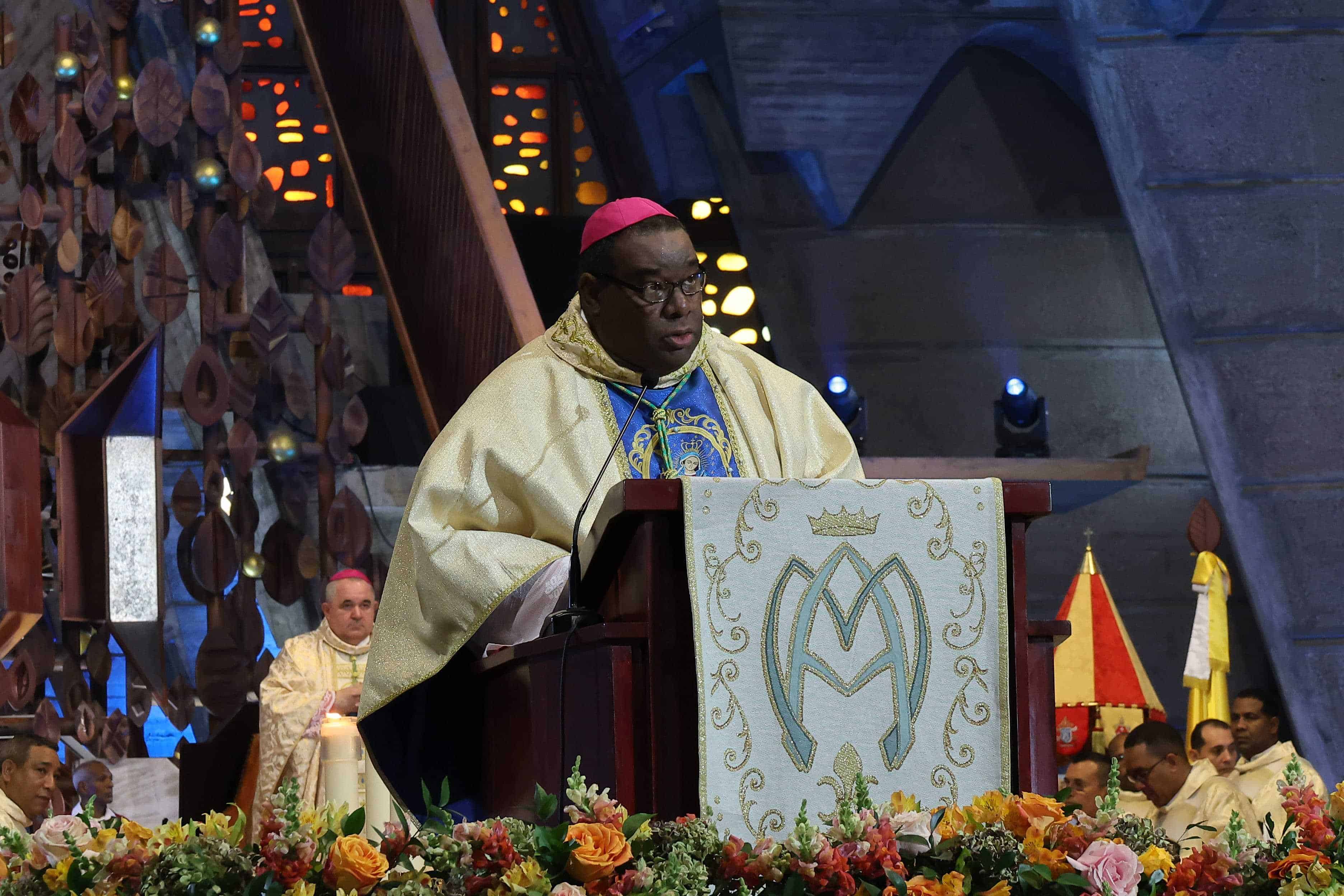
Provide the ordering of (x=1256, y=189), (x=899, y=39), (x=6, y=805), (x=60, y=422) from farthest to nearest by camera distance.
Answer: (x=899, y=39) → (x=1256, y=189) → (x=60, y=422) → (x=6, y=805)

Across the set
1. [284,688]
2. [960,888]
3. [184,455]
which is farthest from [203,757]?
[960,888]

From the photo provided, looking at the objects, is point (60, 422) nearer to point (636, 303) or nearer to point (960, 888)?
point (636, 303)

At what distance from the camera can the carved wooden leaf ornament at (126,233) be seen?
22.8ft

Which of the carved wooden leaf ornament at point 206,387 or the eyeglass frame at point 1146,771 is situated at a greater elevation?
the carved wooden leaf ornament at point 206,387

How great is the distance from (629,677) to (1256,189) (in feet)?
18.7

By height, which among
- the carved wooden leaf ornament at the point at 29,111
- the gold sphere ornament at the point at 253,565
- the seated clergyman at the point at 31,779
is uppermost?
the carved wooden leaf ornament at the point at 29,111

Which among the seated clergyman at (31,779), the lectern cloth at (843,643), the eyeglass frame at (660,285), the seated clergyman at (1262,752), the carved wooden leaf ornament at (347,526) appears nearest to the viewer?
the lectern cloth at (843,643)

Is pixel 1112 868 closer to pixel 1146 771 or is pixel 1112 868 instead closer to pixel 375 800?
pixel 375 800

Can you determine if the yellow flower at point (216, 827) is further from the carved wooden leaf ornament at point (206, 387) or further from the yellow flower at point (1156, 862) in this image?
the carved wooden leaf ornament at point (206, 387)

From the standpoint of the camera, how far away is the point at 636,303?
10.1ft

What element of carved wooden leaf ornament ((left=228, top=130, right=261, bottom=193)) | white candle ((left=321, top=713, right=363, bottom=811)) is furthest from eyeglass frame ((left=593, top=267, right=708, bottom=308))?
carved wooden leaf ornament ((left=228, top=130, right=261, bottom=193))

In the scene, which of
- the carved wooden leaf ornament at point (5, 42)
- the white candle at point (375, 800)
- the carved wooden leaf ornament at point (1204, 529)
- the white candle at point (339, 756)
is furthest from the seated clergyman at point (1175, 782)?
the carved wooden leaf ornament at point (5, 42)

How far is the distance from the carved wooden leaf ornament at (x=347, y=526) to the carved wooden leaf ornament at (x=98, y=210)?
1.29 meters

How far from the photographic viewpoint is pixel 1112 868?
2238 millimetres
